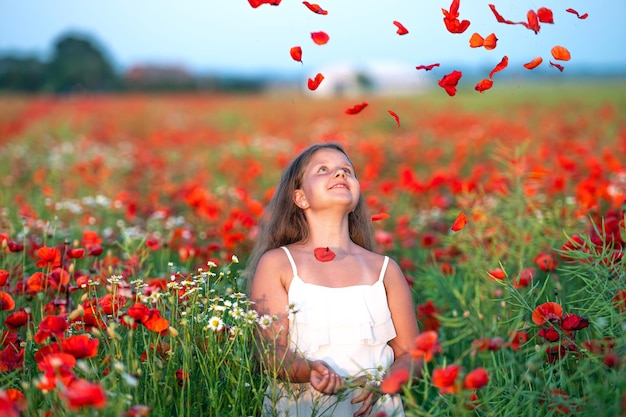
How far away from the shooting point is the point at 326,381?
2.02 meters

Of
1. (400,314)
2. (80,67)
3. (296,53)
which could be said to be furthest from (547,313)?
(80,67)

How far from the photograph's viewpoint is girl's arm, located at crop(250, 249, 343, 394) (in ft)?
6.63

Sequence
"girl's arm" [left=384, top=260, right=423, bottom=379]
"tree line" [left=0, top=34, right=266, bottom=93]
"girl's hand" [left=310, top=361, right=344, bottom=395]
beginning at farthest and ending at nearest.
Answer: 1. "tree line" [left=0, top=34, right=266, bottom=93]
2. "girl's arm" [left=384, top=260, right=423, bottom=379]
3. "girl's hand" [left=310, top=361, right=344, bottom=395]

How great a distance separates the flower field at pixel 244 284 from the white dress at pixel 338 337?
11 centimetres

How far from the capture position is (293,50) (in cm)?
237

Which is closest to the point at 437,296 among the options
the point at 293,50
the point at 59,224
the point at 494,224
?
the point at 494,224

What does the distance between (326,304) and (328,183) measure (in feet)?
1.32

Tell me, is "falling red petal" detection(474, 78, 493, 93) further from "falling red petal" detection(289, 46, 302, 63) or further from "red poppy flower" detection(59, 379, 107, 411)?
"red poppy flower" detection(59, 379, 107, 411)

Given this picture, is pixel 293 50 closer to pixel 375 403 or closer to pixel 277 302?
pixel 277 302

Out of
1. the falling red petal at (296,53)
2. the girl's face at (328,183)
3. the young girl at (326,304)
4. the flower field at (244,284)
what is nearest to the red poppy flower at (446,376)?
the flower field at (244,284)

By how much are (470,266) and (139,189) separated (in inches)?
154

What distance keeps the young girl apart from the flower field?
3.7 inches

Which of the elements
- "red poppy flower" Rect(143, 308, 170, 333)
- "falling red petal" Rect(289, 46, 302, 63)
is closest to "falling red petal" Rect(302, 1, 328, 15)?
"falling red petal" Rect(289, 46, 302, 63)

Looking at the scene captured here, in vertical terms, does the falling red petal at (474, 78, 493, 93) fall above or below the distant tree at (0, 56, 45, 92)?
below
